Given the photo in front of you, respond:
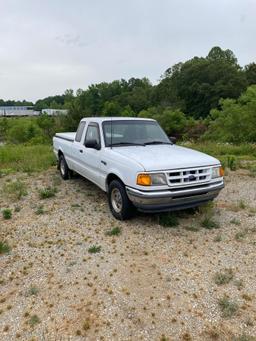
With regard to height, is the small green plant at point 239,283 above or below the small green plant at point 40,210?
below

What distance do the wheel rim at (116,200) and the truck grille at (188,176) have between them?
94cm

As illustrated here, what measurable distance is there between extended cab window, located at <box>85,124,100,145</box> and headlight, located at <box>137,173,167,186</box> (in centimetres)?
160

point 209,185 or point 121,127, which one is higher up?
point 121,127

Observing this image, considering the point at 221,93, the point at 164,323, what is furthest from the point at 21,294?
the point at 221,93

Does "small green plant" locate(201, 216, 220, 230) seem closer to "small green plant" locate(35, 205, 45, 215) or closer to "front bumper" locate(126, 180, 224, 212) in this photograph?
"front bumper" locate(126, 180, 224, 212)

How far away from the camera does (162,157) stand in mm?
4418

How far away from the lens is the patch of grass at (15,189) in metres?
6.14

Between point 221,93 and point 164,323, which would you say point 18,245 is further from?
point 221,93

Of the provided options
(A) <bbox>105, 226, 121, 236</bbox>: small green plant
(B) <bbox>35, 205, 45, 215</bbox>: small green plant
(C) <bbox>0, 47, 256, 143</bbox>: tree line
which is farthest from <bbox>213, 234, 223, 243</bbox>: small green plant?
(C) <bbox>0, 47, 256, 143</bbox>: tree line

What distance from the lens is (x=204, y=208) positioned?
17.0 feet

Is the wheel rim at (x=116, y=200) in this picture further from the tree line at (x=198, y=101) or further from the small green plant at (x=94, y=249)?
the tree line at (x=198, y=101)

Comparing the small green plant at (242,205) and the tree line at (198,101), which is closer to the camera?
the small green plant at (242,205)

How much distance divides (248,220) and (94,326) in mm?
3317

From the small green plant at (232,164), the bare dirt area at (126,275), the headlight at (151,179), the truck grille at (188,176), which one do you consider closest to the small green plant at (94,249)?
the bare dirt area at (126,275)
